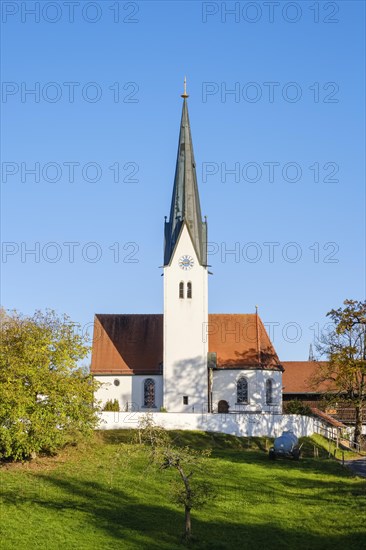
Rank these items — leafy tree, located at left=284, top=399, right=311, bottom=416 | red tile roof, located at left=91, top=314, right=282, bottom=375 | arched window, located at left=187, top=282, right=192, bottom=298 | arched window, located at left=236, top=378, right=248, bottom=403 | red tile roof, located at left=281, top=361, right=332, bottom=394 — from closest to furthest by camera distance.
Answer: arched window, located at left=187, top=282, right=192, bottom=298 < arched window, located at left=236, top=378, right=248, bottom=403 < red tile roof, located at left=91, top=314, right=282, bottom=375 < leafy tree, located at left=284, top=399, right=311, bottom=416 < red tile roof, located at left=281, top=361, right=332, bottom=394

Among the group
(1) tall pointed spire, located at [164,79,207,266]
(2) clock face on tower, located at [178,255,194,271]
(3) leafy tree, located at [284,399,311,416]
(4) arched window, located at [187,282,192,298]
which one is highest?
(1) tall pointed spire, located at [164,79,207,266]

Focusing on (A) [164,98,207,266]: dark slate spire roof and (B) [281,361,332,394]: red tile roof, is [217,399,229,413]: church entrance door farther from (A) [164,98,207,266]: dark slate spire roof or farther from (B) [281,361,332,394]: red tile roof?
(B) [281,361,332,394]: red tile roof

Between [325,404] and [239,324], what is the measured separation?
8.40 meters

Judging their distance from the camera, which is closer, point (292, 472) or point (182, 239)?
point (292, 472)

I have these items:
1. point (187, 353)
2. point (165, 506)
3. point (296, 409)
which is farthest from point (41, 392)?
point (296, 409)

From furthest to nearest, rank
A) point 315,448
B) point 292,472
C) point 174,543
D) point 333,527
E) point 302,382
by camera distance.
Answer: point 302,382 → point 315,448 → point 292,472 → point 333,527 → point 174,543

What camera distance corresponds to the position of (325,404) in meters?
56.9

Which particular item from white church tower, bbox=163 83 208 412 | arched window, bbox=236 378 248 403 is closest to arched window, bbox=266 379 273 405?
arched window, bbox=236 378 248 403

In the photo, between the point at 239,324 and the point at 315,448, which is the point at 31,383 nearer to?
the point at 315,448

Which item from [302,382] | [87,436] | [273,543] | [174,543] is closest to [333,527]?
[273,543]

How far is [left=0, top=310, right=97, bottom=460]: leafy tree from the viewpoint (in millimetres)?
38781

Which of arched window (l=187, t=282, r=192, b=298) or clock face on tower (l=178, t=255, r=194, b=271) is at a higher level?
clock face on tower (l=178, t=255, r=194, b=271)

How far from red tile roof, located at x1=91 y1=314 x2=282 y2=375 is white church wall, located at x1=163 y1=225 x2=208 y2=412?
80.9 inches

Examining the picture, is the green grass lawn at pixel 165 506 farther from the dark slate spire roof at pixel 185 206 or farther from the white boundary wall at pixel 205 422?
the dark slate spire roof at pixel 185 206
